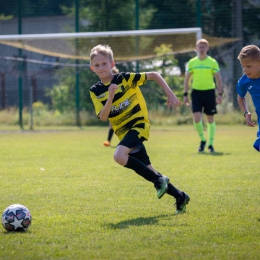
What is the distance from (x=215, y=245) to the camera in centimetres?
426

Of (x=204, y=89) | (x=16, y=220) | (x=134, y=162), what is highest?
(x=204, y=89)

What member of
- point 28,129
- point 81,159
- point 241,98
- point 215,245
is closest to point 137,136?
point 241,98

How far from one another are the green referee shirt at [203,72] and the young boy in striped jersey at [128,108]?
18.3 ft

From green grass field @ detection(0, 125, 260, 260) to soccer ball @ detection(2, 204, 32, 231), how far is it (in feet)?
0.24

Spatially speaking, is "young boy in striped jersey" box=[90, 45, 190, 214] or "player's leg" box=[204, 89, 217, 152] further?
"player's leg" box=[204, 89, 217, 152]

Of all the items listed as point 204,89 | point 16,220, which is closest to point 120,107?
point 16,220

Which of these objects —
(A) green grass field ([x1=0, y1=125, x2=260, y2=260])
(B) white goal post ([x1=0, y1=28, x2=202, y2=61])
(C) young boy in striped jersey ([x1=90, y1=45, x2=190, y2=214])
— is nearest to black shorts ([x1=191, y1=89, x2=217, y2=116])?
(A) green grass field ([x1=0, y1=125, x2=260, y2=260])

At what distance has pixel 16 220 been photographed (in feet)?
15.5

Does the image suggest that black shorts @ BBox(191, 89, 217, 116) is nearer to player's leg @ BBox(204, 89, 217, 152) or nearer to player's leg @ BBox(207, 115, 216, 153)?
player's leg @ BBox(204, 89, 217, 152)

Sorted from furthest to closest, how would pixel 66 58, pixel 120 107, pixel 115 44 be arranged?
pixel 66 58 → pixel 115 44 → pixel 120 107

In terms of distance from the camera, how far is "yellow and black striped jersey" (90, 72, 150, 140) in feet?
19.3

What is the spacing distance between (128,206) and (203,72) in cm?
604

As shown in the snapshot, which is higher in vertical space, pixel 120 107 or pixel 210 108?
pixel 120 107

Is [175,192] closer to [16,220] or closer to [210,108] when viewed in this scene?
[16,220]
